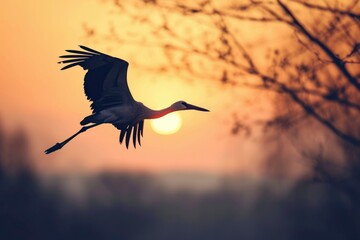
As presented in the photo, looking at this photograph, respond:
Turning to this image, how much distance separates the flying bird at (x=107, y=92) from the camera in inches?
1137

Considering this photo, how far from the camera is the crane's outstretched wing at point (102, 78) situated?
28.9 m

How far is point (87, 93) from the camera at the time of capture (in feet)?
96.4

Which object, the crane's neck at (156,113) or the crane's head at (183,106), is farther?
the crane's head at (183,106)

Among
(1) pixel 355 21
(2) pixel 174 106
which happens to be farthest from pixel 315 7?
(2) pixel 174 106

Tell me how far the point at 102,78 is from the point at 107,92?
316mm

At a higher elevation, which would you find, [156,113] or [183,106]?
[183,106]

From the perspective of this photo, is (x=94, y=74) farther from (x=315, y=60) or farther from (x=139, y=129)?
(x=315, y=60)

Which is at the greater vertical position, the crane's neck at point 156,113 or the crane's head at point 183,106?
the crane's head at point 183,106

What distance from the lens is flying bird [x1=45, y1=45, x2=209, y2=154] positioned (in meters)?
28.9

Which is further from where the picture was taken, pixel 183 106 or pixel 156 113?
pixel 183 106

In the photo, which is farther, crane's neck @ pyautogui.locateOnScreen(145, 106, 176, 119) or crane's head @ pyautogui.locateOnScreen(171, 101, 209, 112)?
crane's head @ pyautogui.locateOnScreen(171, 101, 209, 112)

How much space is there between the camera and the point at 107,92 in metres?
29.2

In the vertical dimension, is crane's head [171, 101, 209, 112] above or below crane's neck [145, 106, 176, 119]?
above

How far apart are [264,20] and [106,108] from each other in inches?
208
